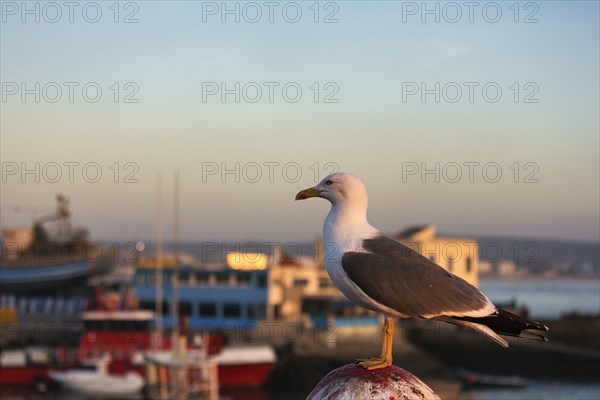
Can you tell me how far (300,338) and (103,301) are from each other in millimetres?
9710

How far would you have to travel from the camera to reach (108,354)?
39.6m

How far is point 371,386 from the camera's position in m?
4.97

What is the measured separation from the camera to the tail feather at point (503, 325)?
5109mm

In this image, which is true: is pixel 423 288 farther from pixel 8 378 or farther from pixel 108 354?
pixel 8 378

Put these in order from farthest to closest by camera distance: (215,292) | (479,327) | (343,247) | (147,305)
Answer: (147,305) < (215,292) < (343,247) < (479,327)

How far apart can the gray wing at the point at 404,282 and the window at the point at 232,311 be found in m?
42.9

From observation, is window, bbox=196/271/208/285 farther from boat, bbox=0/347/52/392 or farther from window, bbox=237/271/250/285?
boat, bbox=0/347/52/392

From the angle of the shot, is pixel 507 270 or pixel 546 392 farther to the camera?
pixel 507 270

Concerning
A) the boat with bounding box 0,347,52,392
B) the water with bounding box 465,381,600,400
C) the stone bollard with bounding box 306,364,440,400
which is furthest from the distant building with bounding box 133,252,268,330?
the stone bollard with bounding box 306,364,440,400

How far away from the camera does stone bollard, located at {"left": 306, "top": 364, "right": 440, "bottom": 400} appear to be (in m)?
4.93

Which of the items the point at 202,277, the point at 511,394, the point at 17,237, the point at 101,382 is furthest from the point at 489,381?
the point at 17,237

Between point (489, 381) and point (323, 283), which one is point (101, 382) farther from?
point (323, 283)

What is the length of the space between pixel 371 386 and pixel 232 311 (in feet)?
143

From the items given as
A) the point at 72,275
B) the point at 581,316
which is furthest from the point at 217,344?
the point at 581,316
